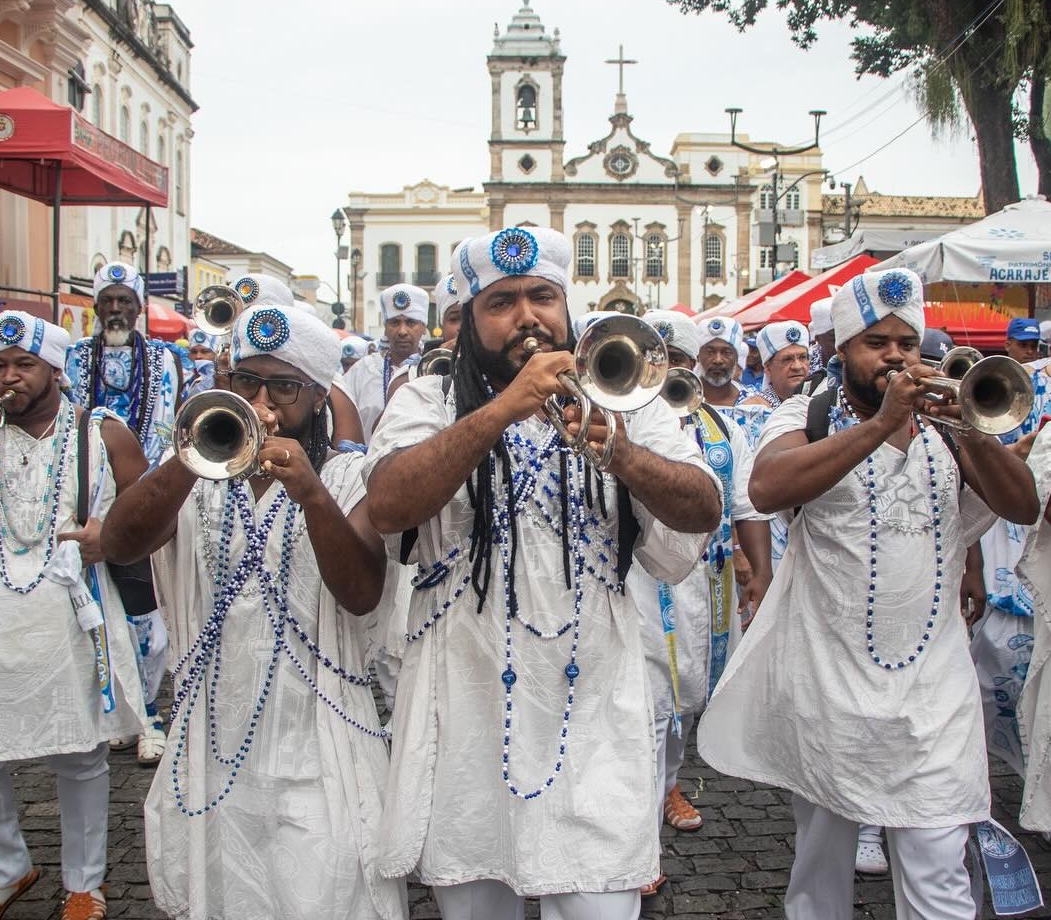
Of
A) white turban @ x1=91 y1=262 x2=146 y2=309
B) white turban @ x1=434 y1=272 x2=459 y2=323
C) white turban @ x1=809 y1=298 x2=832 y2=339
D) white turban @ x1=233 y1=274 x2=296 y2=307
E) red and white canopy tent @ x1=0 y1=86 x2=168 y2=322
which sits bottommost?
white turban @ x1=809 y1=298 x2=832 y2=339

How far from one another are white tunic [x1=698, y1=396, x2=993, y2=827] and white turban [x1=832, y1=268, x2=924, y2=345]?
37 cm

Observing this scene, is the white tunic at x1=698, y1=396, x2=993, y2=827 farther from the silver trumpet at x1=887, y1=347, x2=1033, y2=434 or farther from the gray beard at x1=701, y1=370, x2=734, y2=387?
the gray beard at x1=701, y1=370, x2=734, y2=387

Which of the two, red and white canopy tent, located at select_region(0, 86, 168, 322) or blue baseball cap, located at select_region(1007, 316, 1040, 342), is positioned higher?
red and white canopy tent, located at select_region(0, 86, 168, 322)

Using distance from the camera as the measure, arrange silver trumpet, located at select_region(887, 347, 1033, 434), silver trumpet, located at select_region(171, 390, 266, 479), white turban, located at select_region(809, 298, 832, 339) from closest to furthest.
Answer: silver trumpet, located at select_region(171, 390, 266, 479) < silver trumpet, located at select_region(887, 347, 1033, 434) < white turban, located at select_region(809, 298, 832, 339)

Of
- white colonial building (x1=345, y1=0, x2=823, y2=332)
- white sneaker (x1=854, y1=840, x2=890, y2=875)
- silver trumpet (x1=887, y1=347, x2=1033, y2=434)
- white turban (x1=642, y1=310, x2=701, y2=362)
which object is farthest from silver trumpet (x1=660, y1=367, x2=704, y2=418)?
white colonial building (x1=345, y1=0, x2=823, y2=332)

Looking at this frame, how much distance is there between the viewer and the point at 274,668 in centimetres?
279

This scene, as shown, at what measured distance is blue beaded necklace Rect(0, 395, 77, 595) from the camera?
12.2 feet

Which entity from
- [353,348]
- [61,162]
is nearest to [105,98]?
[61,162]

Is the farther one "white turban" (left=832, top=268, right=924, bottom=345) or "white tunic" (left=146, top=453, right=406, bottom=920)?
"white turban" (left=832, top=268, right=924, bottom=345)

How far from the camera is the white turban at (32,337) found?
389cm

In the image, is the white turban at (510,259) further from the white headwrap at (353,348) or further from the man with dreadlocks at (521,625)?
the white headwrap at (353,348)

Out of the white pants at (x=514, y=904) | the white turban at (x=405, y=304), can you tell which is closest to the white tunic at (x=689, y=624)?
the white pants at (x=514, y=904)

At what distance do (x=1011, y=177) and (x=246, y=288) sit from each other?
12095 mm

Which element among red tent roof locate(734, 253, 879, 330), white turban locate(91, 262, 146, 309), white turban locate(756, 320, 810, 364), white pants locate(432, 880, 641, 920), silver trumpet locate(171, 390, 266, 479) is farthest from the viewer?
red tent roof locate(734, 253, 879, 330)
